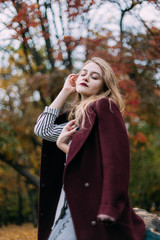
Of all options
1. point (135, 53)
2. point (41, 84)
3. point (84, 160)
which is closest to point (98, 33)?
point (135, 53)

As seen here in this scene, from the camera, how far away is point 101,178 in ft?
6.10

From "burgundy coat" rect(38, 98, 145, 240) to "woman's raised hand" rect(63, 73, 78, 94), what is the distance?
1.71ft

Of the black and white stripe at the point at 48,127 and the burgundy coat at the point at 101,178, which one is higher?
the black and white stripe at the point at 48,127

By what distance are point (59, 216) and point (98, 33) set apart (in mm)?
5317

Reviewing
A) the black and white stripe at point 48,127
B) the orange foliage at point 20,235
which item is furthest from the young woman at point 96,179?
the orange foliage at point 20,235

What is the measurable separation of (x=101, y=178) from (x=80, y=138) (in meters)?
0.29

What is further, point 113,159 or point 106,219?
point 113,159

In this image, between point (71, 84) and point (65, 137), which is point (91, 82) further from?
point (65, 137)

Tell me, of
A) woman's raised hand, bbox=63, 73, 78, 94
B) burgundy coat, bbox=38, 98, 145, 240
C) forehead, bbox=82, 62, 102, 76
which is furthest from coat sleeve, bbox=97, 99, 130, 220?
woman's raised hand, bbox=63, 73, 78, 94

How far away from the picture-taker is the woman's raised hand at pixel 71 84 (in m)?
2.54

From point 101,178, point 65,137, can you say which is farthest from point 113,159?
point 65,137

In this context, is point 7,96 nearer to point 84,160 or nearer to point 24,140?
point 24,140

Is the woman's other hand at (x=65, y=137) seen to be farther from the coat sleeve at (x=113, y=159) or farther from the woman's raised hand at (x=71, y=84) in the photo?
the woman's raised hand at (x=71, y=84)

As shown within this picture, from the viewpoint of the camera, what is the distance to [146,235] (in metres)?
2.16
